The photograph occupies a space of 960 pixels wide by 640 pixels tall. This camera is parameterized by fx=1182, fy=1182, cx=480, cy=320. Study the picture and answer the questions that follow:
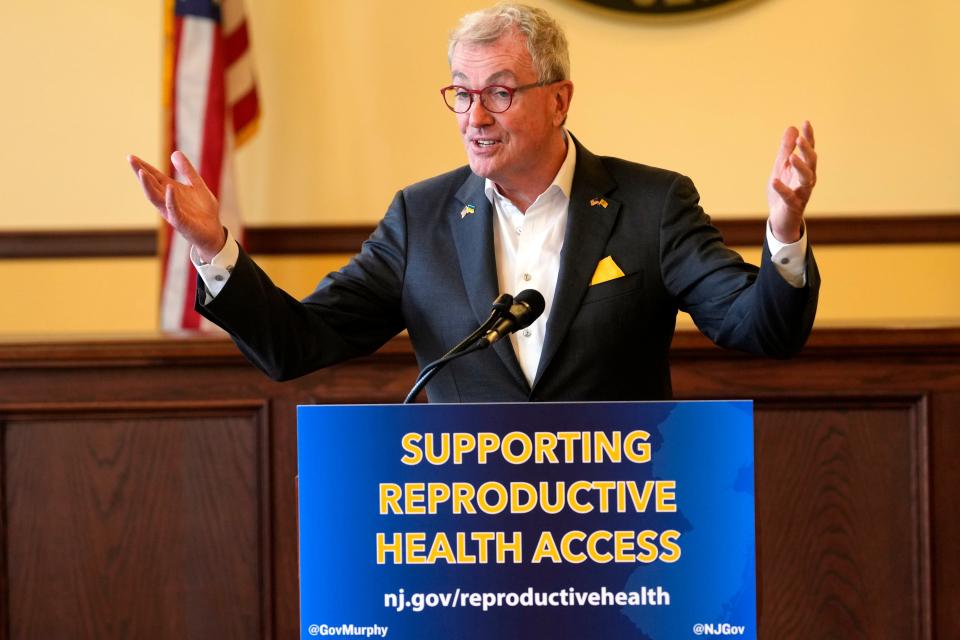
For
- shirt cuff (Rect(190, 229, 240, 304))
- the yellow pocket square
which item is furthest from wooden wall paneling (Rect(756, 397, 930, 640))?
shirt cuff (Rect(190, 229, 240, 304))

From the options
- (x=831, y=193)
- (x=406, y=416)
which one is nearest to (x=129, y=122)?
(x=831, y=193)

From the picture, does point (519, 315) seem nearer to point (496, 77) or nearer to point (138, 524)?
point (496, 77)

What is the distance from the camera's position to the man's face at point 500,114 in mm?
1812

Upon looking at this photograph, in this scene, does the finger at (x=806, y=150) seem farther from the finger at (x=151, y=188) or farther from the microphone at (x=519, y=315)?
the finger at (x=151, y=188)

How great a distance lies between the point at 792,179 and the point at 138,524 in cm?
170

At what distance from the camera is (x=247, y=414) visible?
8.58 feet

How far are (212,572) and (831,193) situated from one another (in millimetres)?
2478

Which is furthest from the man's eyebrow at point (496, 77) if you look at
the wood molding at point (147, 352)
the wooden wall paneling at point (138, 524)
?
the wooden wall paneling at point (138, 524)

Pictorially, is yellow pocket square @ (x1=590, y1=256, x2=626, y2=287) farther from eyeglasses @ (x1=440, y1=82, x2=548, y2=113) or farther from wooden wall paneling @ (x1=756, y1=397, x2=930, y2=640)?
wooden wall paneling @ (x1=756, y1=397, x2=930, y2=640)

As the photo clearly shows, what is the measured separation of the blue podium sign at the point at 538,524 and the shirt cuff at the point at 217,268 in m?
0.51

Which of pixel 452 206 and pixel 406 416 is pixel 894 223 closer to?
pixel 452 206

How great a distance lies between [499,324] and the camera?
147cm

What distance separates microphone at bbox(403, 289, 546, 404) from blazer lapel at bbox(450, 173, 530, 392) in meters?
0.31

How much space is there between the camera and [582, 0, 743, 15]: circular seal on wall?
3959 mm
